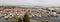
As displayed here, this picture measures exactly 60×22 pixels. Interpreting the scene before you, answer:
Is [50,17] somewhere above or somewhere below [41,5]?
below

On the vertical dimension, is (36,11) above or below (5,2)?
below

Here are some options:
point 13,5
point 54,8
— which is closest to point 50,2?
point 54,8

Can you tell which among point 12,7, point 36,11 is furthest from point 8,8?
point 36,11

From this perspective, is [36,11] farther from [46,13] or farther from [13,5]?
[13,5]

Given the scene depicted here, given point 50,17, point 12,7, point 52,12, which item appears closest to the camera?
point 50,17

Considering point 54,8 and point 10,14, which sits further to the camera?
point 54,8

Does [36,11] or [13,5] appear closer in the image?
[36,11]

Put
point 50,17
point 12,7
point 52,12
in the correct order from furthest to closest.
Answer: point 12,7, point 52,12, point 50,17

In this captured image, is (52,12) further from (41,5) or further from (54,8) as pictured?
(41,5)
